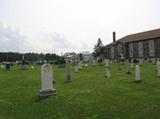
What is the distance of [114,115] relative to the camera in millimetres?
6379

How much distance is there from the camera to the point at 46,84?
9867 mm

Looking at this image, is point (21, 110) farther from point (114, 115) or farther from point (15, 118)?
point (114, 115)

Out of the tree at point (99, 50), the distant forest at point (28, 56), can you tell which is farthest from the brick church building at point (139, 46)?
the distant forest at point (28, 56)

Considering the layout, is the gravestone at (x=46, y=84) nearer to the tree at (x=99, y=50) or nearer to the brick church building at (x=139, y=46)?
the brick church building at (x=139, y=46)

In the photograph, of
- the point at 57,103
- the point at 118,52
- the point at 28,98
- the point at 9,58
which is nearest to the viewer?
the point at 57,103

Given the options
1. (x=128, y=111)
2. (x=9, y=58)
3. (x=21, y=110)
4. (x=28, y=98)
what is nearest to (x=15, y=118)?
(x=21, y=110)

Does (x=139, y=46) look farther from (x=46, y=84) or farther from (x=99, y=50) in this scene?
(x=46, y=84)

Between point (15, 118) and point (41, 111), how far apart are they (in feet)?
3.23

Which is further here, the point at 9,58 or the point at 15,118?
the point at 9,58

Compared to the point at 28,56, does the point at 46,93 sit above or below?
below

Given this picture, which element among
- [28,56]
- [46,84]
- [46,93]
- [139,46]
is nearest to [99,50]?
[139,46]

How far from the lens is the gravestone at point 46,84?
948cm

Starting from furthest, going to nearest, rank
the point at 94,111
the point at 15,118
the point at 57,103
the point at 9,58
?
the point at 9,58
the point at 57,103
the point at 94,111
the point at 15,118

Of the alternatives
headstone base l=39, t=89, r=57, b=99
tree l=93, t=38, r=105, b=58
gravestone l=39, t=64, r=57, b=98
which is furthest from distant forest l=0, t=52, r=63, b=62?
headstone base l=39, t=89, r=57, b=99
